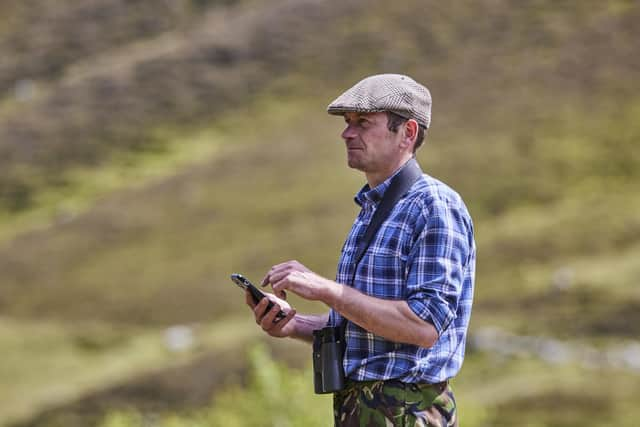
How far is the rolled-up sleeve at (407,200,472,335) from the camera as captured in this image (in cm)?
549

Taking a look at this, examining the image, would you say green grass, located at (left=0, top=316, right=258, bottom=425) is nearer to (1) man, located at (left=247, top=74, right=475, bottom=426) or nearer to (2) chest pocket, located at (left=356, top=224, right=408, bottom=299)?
(1) man, located at (left=247, top=74, right=475, bottom=426)

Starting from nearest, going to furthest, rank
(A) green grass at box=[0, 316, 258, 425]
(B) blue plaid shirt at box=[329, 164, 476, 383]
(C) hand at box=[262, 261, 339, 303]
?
1. (C) hand at box=[262, 261, 339, 303]
2. (B) blue plaid shirt at box=[329, 164, 476, 383]
3. (A) green grass at box=[0, 316, 258, 425]

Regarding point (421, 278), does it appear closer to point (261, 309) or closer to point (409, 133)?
point (409, 133)

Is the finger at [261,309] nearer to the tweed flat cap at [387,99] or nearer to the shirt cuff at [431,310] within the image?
the shirt cuff at [431,310]

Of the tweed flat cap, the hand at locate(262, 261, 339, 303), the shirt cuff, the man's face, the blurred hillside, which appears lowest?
the shirt cuff

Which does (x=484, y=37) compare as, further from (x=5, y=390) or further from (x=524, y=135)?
(x=5, y=390)

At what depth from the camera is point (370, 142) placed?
5.92m

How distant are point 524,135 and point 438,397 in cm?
12550

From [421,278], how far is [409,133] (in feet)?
2.89

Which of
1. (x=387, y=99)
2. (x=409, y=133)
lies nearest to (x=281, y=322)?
(x=409, y=133)

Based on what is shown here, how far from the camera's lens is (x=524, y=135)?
128625 millimetres

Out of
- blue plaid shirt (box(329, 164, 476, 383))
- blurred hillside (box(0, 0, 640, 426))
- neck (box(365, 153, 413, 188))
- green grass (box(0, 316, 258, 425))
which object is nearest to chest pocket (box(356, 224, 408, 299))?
blue plaid shirt (box(329, 164, 476, 383))

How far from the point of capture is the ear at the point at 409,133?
5.92 metres

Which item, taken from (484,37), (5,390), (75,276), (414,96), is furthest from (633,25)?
(414,96)
